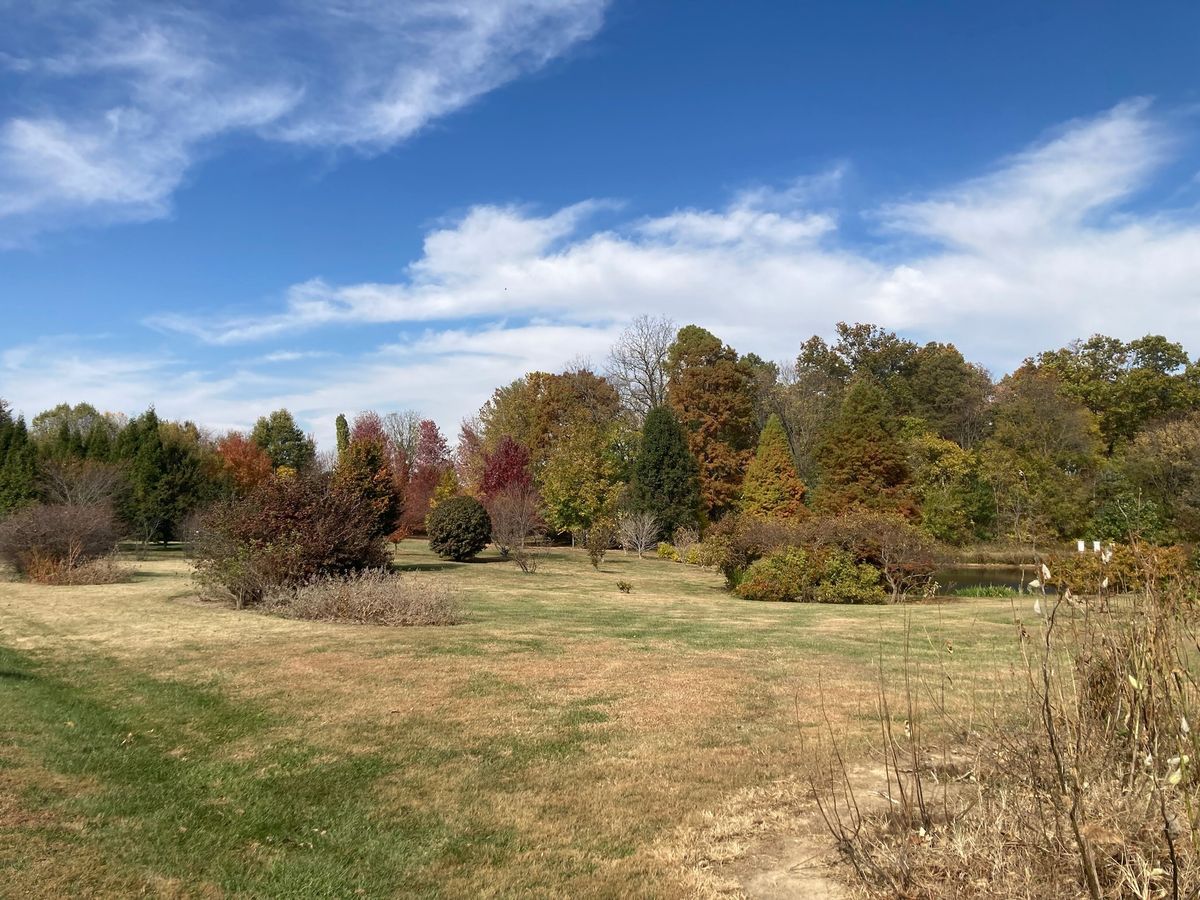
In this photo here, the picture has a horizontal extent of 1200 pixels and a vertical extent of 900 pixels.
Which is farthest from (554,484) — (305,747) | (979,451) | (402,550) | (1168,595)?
(1168,595)

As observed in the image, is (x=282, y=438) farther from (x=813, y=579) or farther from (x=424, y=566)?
(x=813, y=579)

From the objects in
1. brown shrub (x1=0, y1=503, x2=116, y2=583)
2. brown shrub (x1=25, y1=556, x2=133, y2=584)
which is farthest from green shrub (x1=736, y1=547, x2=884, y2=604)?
brown shrub (x1=0, y1=503, x2=116, y2=583)

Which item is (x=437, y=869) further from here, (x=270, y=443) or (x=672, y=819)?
(x=270, y=443)

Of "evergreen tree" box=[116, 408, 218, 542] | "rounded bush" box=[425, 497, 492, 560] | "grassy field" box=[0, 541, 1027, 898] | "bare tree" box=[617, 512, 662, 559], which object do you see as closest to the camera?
"grassy field" box=[0, 541, 1027, 898]

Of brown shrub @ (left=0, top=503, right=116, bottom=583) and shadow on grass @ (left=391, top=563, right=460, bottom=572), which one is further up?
brown shrub @ (left=0, top=503, right=116, bottom=583)

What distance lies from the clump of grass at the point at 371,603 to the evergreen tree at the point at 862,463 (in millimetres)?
16735

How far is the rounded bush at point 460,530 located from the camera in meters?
26.3

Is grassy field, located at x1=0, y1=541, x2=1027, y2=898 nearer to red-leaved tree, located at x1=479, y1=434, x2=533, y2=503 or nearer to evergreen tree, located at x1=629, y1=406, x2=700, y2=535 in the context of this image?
evergreen tree, located at x1=629, y1=406, x2=700, y2=535

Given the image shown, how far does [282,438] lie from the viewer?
53719mm

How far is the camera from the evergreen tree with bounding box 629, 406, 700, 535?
119 feet

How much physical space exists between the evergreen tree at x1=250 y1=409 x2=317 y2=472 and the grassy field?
4379cm

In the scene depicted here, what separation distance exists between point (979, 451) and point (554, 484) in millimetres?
21293

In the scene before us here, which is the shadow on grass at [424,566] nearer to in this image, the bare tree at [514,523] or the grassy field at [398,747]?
the bare tree at [514,523]

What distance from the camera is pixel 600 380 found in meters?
47.5
